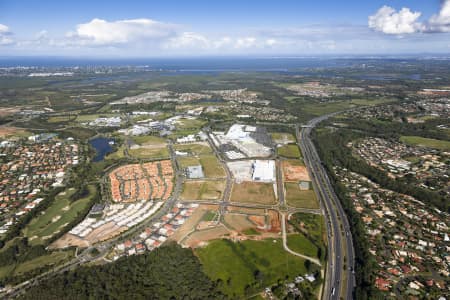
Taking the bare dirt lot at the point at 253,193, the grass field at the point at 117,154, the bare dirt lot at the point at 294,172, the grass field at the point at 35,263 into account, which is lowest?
the grass field at the point at 35,263

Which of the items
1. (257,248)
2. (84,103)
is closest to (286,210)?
(257,248)

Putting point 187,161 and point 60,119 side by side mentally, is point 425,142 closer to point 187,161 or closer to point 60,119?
point 187,161

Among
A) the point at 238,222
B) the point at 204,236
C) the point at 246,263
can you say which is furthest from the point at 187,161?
the point at 246,263

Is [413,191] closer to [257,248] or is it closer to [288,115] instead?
[257,248]

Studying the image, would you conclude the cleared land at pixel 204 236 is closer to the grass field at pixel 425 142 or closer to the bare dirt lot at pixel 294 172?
the bare dirt lot at pixel 294 172

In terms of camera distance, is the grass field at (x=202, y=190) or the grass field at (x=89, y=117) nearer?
the grass field at (x=202, y=190)

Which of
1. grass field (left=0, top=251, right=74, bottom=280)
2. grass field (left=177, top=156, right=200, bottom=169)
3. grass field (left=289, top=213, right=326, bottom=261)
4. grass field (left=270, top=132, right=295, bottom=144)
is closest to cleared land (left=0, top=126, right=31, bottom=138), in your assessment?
grass field (left=177, top=156, right=200, bottom=169)

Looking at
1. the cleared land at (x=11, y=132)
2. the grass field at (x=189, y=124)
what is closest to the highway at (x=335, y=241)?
the grass field at (x=189, y=124)
